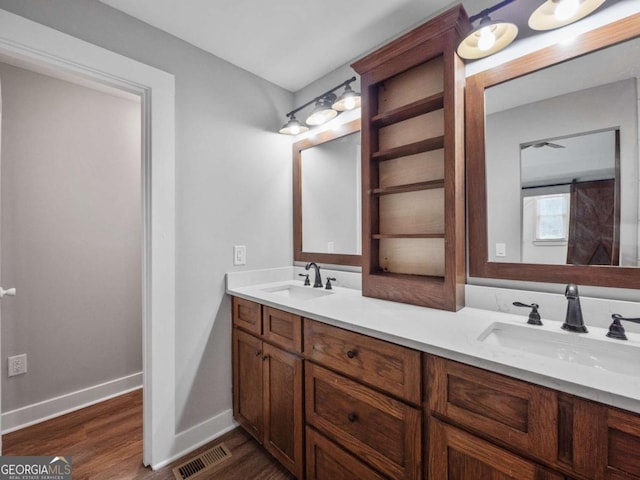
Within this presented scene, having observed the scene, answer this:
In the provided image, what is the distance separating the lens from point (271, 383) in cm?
150

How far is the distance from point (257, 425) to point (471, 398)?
129 cm

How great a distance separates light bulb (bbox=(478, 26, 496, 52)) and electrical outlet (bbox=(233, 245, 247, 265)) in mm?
1661

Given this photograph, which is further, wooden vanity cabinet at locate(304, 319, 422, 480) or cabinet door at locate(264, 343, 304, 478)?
cabinet door at locate(264, 343, 304, 478)

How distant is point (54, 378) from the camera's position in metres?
1.96

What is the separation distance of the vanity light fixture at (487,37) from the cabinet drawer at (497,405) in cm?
126

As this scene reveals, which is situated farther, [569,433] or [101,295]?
[101,295]

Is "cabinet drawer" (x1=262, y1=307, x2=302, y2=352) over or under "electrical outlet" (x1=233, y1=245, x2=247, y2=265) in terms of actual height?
under

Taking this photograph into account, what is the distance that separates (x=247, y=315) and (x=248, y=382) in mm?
402

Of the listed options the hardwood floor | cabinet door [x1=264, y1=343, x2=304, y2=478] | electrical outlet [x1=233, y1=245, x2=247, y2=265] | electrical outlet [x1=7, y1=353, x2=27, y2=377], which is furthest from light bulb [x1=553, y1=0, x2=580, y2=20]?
electrical outlet [x1=7, y1=353, x2=27, y2=377]

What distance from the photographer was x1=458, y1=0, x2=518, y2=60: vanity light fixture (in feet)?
3.66

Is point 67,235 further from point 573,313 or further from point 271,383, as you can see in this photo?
point 573,313

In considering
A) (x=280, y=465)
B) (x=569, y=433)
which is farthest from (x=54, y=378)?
(x=569, y=433)

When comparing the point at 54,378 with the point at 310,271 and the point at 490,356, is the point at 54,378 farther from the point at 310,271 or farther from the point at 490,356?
the point at 490,356

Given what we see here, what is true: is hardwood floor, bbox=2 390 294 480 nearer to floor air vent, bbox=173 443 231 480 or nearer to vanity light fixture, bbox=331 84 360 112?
floor air vent, bbox=173 443 231 480
